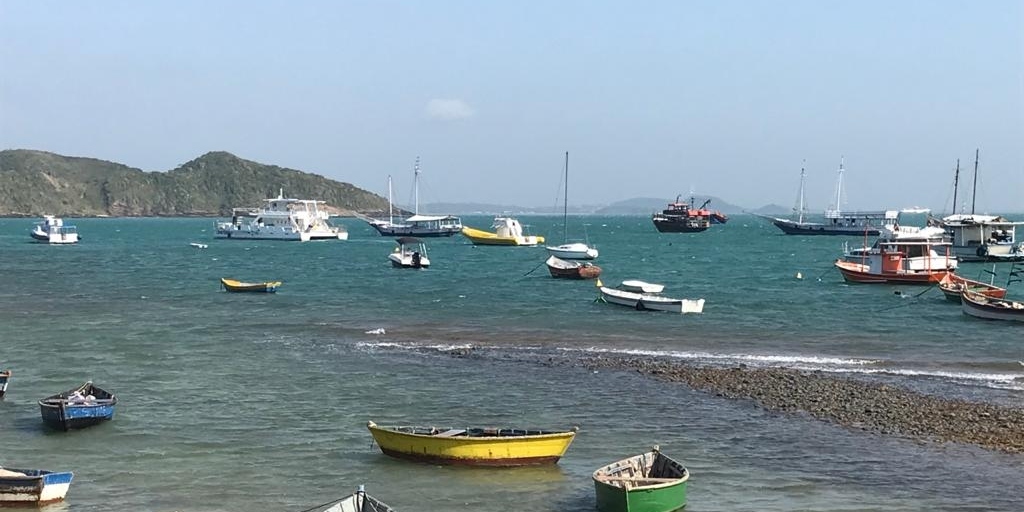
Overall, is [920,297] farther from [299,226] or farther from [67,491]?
[299,226]

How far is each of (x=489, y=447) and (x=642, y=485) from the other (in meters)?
4.46

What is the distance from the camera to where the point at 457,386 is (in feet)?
108

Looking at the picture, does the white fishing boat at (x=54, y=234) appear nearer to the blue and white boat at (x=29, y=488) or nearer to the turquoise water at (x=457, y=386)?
the turquoise water at (x=457, y=386)

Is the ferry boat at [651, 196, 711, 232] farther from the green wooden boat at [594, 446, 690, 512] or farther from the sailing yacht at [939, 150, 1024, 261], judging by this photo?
the green wooden boat at [594, 446, 690, 512]

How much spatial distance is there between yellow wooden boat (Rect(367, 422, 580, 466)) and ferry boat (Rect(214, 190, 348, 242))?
426 feet

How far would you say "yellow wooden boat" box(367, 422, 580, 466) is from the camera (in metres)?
22.7

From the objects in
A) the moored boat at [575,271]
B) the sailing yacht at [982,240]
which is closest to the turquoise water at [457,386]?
the moored boat at [575,271]

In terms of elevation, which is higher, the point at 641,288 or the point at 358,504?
the point at 641,288

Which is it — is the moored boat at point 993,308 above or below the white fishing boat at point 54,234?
above

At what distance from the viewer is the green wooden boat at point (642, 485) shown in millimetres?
19078

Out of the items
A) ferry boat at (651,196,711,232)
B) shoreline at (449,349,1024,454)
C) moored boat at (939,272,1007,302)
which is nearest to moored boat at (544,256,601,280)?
moored boat at (939,272,1007,302)

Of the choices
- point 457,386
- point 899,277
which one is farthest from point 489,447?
point 899,277

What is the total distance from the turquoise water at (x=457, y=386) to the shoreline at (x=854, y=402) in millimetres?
1021

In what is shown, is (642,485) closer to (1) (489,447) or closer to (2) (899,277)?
(1) (489,447)
